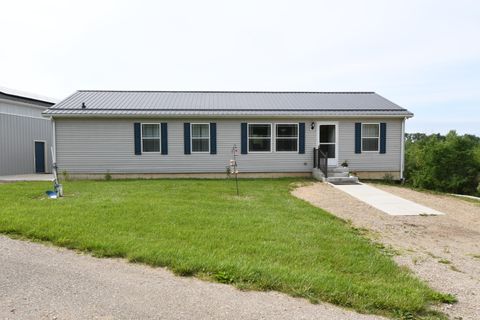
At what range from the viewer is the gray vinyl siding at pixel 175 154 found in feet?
44.3

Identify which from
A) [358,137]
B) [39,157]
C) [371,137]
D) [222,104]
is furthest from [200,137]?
[39,157]

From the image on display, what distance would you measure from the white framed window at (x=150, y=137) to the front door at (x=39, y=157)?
8132 millimetres

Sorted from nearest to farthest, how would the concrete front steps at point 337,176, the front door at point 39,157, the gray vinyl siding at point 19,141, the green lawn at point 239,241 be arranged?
the green lawn at point 239,241 < the concrete front steps at point 337,176 < the gray vinyl siding at point 19,141 < the front door at point 39,157

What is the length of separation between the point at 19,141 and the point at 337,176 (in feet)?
51.2

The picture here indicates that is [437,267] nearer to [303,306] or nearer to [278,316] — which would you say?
[303,306]

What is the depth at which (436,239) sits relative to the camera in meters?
5.64

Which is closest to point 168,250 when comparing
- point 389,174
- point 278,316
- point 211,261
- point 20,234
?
point 211,261

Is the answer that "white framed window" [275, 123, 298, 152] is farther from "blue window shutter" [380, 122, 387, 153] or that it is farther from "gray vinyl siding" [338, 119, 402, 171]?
"blue window shutter" [380, 122, 387, 153]

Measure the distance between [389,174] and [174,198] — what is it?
10.1m

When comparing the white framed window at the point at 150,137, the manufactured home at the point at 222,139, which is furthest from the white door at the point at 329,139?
the white framed window at the point at 150,137

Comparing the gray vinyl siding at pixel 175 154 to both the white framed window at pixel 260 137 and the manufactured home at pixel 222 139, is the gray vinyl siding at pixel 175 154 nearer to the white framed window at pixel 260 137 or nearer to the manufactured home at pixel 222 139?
the manufactured home at pixel 222 139

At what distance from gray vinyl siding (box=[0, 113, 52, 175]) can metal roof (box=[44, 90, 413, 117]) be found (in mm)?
3560

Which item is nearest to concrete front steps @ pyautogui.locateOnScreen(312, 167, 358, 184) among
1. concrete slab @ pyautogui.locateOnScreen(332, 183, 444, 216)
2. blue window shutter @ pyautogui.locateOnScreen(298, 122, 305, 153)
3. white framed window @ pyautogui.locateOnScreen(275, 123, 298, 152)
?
concrete slab @ pyautogui.locateOnScreen(332, 183, 444, 216)

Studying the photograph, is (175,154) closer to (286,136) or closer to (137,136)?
(137,136)
